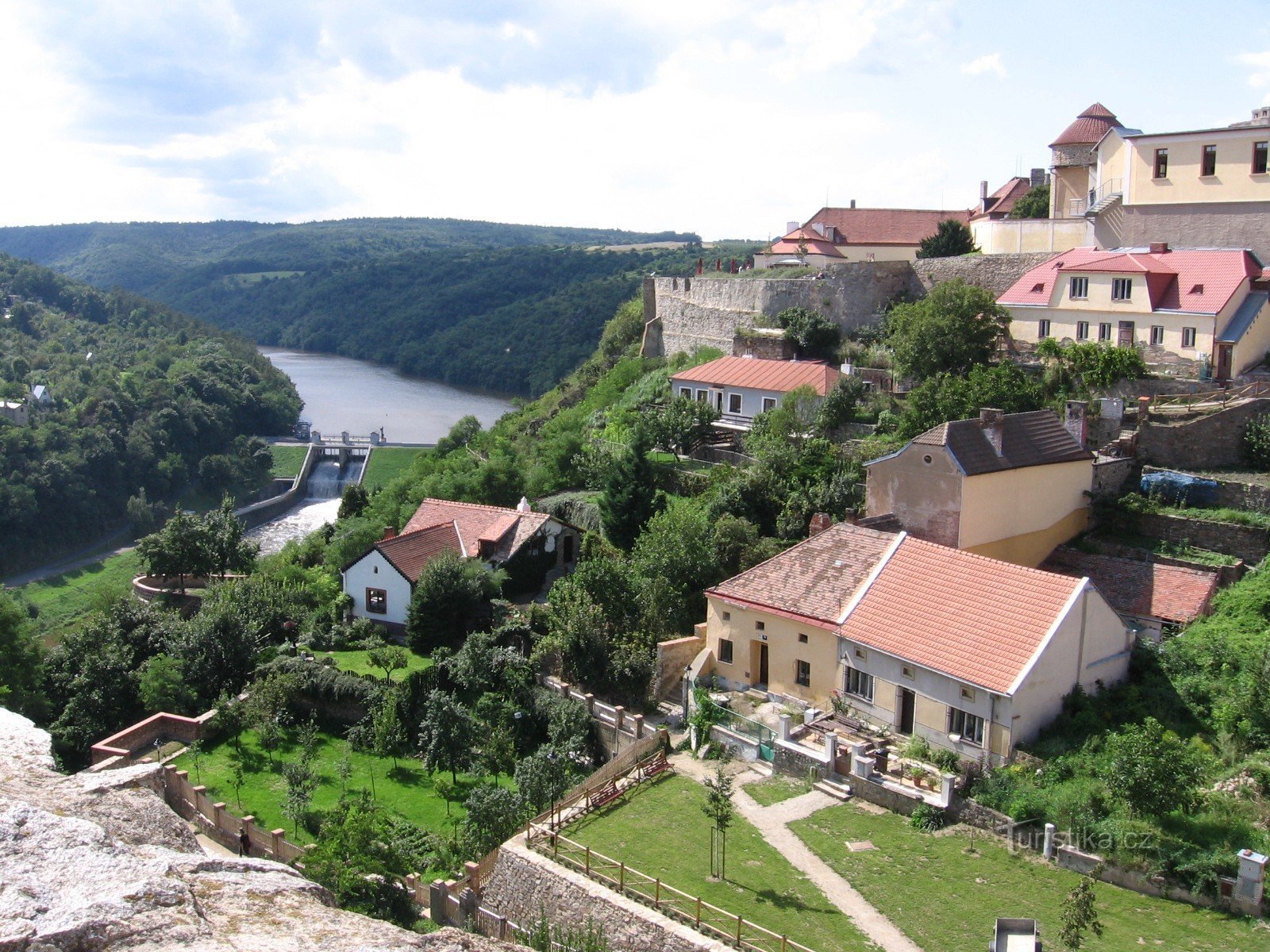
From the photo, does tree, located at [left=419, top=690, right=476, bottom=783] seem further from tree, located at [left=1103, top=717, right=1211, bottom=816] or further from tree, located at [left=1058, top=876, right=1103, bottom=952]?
tree, located at [left=1058, top=876, right=1103, bottom=952]

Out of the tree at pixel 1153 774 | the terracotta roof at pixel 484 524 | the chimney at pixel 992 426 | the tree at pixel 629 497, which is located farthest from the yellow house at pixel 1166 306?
the tree at pixel 1153 774

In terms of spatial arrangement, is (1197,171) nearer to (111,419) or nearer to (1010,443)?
(1010,443)

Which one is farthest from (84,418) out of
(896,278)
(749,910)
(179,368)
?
(749,910)

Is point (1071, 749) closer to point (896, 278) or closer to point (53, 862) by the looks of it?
point (53, 862)

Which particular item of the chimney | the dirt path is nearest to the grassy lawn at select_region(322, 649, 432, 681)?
the dirt path

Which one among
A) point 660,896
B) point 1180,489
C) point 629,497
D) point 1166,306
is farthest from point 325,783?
point 1166,306

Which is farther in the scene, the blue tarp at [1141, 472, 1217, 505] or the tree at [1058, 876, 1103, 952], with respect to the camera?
the blue tarp at [1141, 472, 1217, 505]

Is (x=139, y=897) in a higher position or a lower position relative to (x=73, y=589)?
higher

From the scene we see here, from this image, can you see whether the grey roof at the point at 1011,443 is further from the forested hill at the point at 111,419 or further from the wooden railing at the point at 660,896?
the forested hill at the point at 111,419
